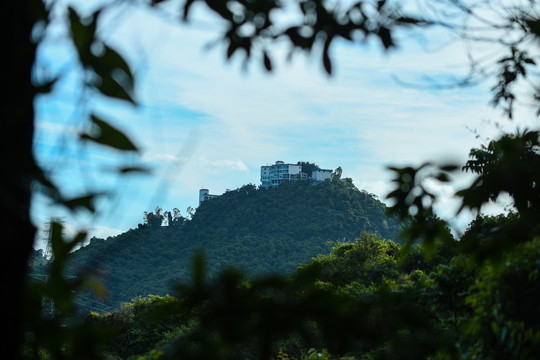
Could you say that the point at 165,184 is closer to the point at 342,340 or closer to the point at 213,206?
the point at 342,340

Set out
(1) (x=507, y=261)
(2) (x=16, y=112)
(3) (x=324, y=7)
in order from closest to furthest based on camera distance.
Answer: (2) (x=16, y=112) → (3) (x=324, y=7) → (1) (x=507, y=261)

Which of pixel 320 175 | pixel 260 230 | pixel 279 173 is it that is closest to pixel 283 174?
pixel 279 173

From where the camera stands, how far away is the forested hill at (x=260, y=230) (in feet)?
172

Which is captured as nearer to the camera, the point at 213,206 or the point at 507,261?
the point at 507,261

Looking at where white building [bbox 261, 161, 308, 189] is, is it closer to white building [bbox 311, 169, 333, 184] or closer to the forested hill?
white building [bbox 311, 169, 333, 184]

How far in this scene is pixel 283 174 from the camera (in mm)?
82938

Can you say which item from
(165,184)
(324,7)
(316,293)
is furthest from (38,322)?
(324,7)

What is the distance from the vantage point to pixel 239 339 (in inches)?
33.9

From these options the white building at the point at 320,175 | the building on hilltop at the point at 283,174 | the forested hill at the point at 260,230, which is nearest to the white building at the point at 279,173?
the building on hilltop at the point at 283,174

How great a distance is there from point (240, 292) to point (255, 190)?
7279cm

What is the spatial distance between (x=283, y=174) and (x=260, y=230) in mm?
20261

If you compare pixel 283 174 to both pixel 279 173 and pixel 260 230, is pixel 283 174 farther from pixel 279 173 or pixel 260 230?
pixel 260 230

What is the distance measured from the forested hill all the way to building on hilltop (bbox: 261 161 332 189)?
19.4ft

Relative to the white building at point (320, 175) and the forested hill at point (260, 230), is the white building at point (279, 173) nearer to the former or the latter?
the white building at point (320, 175)
